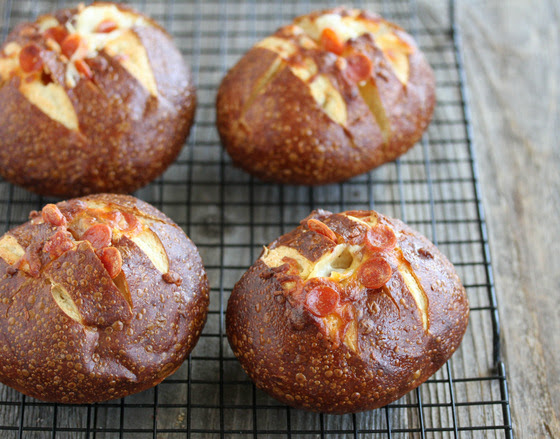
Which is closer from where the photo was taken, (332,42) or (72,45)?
(72,45)

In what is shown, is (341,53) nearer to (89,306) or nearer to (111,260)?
(111,260)

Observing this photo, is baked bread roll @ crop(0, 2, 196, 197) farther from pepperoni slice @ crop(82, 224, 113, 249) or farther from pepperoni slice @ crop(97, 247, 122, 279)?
pepperoni slice @ crop(97, 247, 122, 279)

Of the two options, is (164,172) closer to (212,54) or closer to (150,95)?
(150,95)

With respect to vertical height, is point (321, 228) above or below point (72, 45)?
below

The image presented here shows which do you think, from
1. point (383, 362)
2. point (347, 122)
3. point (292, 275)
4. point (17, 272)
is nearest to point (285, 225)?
point (347, 122)

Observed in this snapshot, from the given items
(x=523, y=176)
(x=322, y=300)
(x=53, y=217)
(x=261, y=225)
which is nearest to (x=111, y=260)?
(x=53, y=217)
